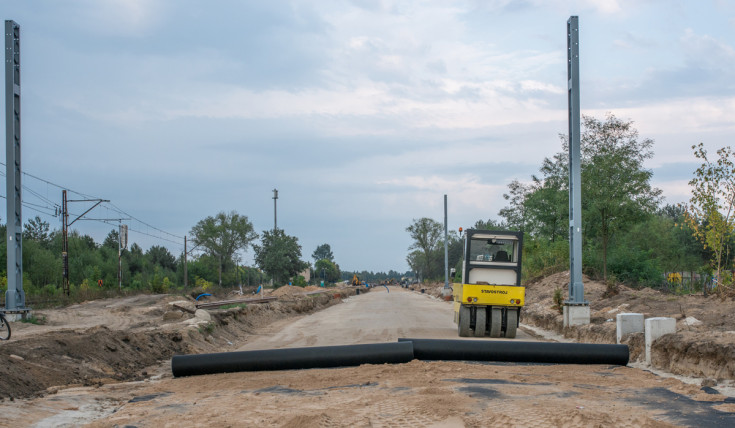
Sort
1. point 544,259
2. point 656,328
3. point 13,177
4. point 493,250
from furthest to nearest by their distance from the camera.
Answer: point 544,259
point 13,177
point 493,250
point 656,328

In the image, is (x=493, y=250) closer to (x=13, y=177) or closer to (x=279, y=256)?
(x=13, y=177)

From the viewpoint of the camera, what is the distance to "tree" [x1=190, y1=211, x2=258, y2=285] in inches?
5074

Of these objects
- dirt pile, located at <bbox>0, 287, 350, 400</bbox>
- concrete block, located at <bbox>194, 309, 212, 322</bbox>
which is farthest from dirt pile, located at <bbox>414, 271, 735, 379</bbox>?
concrete block, located at <bbox>194, 309, 212, 322</bbox>

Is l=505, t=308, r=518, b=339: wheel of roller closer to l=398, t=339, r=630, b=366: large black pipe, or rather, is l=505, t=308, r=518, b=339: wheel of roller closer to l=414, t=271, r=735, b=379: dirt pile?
l=414, t=271, r=735, b=379: dirt pile

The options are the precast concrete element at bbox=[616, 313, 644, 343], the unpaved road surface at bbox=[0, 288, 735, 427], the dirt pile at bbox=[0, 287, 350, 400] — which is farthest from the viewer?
the precast concrete element at bbox=[616, 313, 644, 343]

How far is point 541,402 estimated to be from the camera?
339 inches

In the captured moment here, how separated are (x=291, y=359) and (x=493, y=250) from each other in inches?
371

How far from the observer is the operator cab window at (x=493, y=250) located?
64.7 ft

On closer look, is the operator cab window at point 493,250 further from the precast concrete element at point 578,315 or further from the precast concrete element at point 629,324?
the precast concrete element at point 629,324

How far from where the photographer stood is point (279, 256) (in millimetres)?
98125

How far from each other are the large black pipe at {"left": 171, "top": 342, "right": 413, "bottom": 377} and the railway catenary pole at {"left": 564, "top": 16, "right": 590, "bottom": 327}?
9025 millimetres

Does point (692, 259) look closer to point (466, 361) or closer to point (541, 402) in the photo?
point (466, 361)

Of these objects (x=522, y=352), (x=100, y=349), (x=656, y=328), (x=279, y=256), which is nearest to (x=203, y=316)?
(x=100, y=349)

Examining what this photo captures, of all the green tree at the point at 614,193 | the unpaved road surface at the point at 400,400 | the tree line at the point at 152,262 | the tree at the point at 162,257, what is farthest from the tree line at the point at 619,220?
the tree at the point at 162,257
